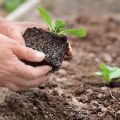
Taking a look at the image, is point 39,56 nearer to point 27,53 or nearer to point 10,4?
point 27,53

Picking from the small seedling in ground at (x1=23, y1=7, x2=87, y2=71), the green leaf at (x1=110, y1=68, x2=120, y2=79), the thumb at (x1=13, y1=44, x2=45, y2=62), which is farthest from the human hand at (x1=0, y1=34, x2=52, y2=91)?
the green leaf at (x1=110, y1=68, x2=120, y2=79)

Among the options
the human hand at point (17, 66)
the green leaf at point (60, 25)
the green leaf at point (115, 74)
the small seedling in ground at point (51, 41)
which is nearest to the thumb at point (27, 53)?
the human hand at point (17, 66)

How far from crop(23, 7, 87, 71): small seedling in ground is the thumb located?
108mm

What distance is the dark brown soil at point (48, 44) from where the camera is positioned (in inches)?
85.8

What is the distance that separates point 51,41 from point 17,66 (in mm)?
348

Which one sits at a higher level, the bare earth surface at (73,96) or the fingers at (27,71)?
the fingers at (27,71)

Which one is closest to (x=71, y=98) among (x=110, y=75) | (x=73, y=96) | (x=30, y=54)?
(x=73, y=96)

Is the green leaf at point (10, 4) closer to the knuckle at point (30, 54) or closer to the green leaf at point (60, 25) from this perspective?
the green leaf at point (60, 25)

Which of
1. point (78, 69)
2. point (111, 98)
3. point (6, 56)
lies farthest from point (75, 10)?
point (6, 56)

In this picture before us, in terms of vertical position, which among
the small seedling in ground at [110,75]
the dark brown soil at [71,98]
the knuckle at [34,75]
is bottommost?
the dark brown soil at [71,98]

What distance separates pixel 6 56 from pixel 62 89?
75 centimetres

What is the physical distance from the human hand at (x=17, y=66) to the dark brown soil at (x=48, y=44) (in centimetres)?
12

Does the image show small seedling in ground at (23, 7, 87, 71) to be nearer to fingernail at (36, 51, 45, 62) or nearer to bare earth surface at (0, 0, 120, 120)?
fingernail at (36, 51, 45, 62)

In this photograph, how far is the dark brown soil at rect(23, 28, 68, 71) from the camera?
2.18 m
